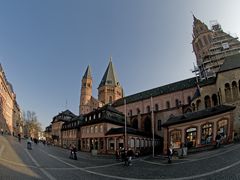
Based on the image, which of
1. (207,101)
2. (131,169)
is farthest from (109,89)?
(131,169)

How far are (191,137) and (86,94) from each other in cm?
6629

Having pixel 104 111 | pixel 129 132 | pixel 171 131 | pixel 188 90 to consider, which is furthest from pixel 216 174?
pixel 188 90

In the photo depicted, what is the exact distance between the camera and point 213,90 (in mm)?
44875

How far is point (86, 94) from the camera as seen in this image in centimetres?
9388

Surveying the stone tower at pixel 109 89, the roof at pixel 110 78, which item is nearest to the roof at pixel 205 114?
the stone tower at pixel 109 89

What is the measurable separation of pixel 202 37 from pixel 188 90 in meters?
26.6

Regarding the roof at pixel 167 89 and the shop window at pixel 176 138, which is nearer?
the shop window at pixel 176 138

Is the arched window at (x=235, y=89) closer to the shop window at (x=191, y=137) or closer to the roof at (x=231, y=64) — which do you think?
the roof at (x=231, y=64)

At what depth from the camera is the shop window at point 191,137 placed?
105 ft

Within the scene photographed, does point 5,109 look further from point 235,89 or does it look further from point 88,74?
point 235,89

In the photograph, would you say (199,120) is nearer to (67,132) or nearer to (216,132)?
(216,132)

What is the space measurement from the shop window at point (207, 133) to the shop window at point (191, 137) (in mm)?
1185

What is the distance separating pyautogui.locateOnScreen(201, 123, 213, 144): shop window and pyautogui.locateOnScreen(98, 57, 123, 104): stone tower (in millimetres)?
61007

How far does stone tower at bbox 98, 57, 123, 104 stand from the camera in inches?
3614
